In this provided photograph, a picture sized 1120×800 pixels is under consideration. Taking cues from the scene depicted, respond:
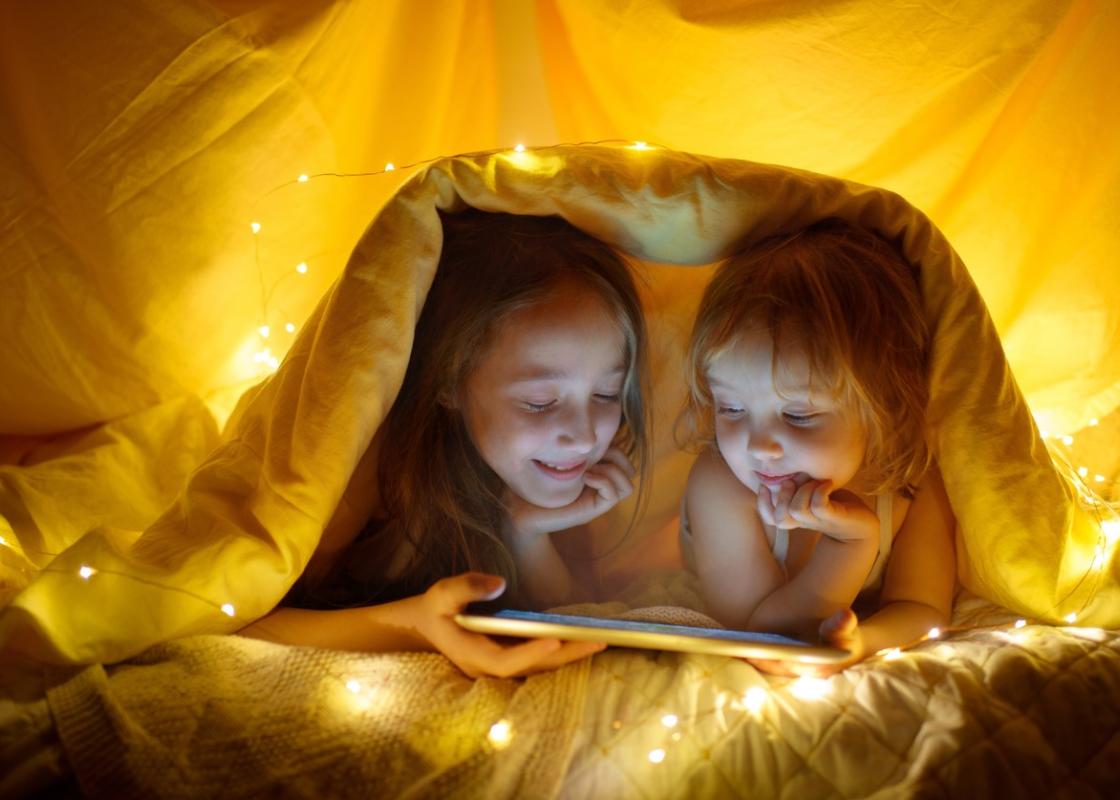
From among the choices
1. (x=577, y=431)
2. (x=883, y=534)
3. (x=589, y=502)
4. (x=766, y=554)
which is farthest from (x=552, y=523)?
(x=883, y=534)

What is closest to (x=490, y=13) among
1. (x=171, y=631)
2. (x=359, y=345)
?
(x=359, y=345)

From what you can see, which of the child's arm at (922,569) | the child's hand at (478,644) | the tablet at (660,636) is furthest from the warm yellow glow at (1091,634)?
the child's hand at (478,644)

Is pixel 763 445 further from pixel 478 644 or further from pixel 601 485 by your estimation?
pixel 478 644

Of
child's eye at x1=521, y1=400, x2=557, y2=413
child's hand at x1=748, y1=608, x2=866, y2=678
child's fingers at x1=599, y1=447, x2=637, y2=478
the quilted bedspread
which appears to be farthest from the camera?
child's fingers at x1=599, y1=447, x2=637, y2=478

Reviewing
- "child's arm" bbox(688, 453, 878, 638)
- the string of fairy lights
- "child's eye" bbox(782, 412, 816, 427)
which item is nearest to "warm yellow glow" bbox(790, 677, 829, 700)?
the string of fairy lights

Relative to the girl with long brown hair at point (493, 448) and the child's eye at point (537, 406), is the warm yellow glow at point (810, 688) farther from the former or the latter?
the child's eye at point (537, 406)

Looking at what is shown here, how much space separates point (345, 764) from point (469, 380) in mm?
427

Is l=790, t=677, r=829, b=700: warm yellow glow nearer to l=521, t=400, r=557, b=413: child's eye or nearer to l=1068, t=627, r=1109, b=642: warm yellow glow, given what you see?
l=1068, t=627, r=1109, b=642: warm yellow glow

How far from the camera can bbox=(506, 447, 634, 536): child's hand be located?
3.57 feet

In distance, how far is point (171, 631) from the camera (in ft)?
2.94

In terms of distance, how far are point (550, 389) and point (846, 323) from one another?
0.31m

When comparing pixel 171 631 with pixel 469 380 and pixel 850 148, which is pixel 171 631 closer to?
pixel 469 380

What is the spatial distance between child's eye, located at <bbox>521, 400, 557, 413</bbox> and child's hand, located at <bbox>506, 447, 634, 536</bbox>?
111 mm

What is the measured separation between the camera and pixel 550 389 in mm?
999
